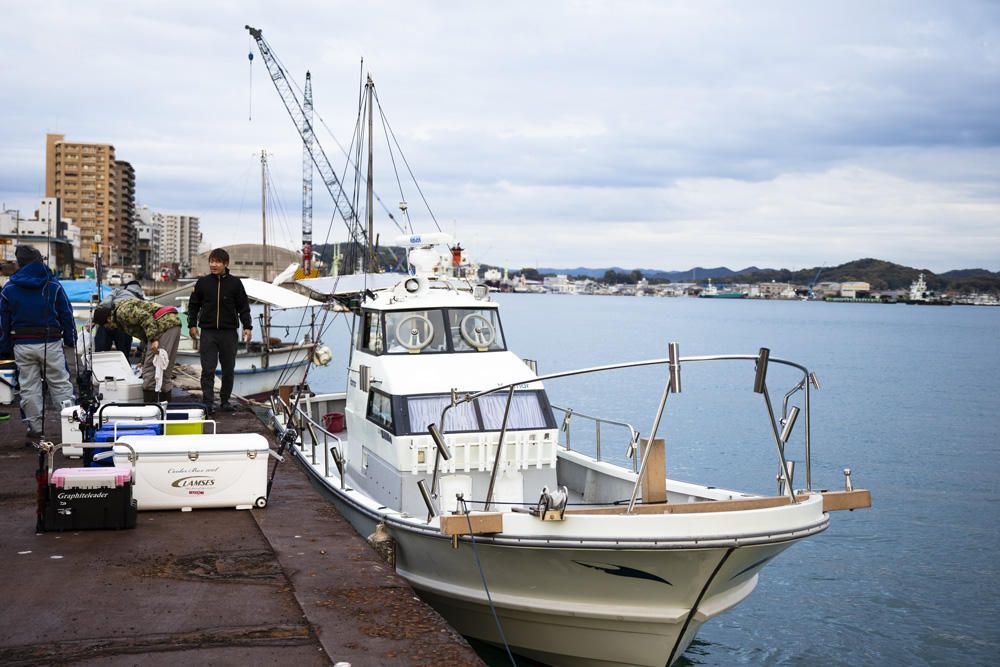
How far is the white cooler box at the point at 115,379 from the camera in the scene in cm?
1262

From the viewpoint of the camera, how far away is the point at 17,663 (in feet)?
15.6

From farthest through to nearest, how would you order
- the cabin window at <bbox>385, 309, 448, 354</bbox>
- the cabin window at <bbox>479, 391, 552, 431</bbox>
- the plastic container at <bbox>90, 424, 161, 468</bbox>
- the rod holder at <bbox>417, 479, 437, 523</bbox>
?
the cabin window at <bbox>385, 309, 448, 354</bbox>
the cabin window at <bbox>479, 391, 552, 431</bbox>
the plastic container at <bbox>90, 424, 161, 468</bbox>
the rod holder at <bbox>417, 479, 437, 523</bbox>

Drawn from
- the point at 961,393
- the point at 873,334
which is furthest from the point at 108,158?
the point at 961,393

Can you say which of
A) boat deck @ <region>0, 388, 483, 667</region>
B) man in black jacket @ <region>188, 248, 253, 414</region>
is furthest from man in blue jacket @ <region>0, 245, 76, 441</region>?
boat deck @ <region>0, 388, 483, 667</region>

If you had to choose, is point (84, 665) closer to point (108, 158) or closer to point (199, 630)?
point (199, 630)

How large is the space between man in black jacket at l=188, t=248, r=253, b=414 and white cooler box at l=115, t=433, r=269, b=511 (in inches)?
168

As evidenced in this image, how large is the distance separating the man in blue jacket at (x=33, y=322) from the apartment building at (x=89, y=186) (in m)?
159

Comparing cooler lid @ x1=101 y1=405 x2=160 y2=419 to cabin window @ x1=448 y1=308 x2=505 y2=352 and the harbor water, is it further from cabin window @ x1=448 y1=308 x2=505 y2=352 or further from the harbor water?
the harbor water

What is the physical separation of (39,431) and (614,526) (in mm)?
7565

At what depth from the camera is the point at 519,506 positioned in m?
8.09

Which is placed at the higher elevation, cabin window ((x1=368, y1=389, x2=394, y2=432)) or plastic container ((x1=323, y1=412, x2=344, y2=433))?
cabin window ((x1=368, y1=389, x2=394, y2=432))

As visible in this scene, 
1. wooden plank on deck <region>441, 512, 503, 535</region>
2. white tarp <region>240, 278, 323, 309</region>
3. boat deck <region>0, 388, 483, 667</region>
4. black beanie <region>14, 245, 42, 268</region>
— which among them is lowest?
boat deck <region>0, 388, 483, 667</region>

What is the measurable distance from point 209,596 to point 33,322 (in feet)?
18.1

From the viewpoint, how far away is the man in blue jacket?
989 cm
